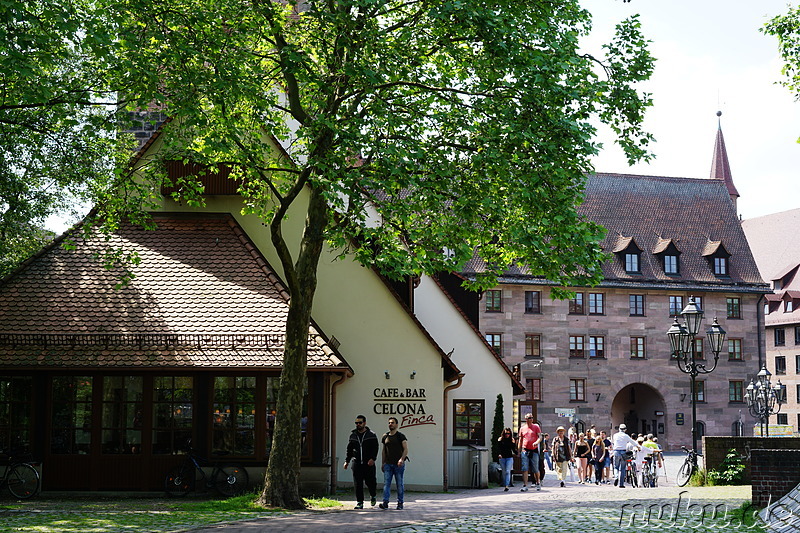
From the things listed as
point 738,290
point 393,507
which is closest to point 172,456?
point 393,507

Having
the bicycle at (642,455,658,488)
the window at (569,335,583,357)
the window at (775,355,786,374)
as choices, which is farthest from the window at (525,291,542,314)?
the window at (775,355,786,374)

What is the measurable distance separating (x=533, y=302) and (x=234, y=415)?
130ft

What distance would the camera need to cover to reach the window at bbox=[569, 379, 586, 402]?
59125 mm

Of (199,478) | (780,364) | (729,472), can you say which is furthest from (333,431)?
(780,364)

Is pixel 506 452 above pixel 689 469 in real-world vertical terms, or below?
above

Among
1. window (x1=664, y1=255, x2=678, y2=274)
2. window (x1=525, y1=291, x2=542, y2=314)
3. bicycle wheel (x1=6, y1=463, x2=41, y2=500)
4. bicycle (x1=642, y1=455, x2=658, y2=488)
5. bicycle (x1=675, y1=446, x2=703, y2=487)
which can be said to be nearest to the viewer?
bicycle wheel (x1=6, y1=463, x2=41, y2=500)

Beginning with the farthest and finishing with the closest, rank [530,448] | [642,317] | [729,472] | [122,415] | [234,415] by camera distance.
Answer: [642,317] < [530,448] < [729,472] < [234,415] < [122,415]

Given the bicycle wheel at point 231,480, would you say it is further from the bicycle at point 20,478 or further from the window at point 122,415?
the bicycle at point 20,478

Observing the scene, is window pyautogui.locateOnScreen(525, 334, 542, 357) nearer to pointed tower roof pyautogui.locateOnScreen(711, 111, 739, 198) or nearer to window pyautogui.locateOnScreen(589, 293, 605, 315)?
window pyautogui.locateOnScreen(589, 293, 605, 315)

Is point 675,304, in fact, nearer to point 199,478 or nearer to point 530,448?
point 530,448

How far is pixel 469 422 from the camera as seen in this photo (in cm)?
3027

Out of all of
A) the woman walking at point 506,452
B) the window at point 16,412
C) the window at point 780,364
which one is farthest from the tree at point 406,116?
→ the window at point 780,364

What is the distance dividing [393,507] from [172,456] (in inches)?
208

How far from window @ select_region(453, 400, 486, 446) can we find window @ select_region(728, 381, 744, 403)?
3759 cm
